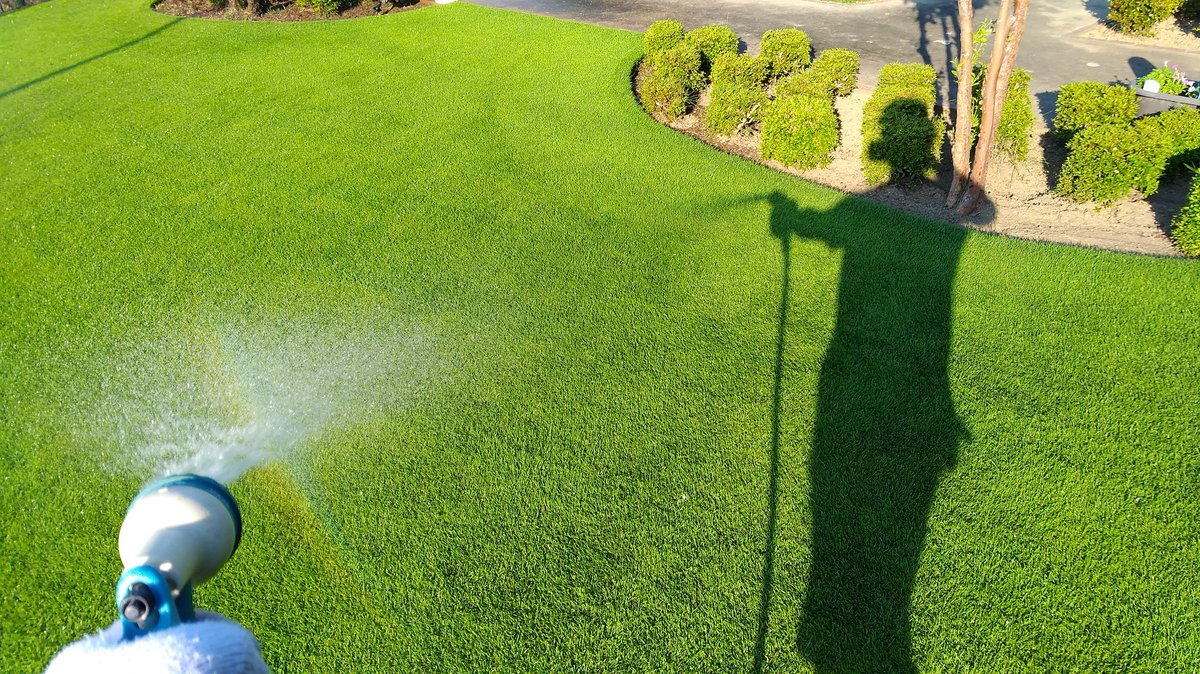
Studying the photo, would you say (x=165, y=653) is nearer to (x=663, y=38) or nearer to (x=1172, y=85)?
(x=1172, y=85)

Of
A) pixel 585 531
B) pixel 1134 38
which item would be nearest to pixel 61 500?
pixel 585 531

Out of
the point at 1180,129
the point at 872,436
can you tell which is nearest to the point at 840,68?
the point at 1180,129

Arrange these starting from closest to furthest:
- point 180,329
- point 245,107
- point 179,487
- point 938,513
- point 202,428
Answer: point 179,487
point 938,513
point 202,428
point 180,329
point 245,107

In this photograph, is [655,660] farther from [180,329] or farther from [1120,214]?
[1120,214]

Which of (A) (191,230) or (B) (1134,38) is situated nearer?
(A) (191,230)

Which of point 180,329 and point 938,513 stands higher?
point 180,329

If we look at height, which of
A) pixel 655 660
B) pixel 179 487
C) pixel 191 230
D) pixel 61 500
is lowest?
pixel 655 660

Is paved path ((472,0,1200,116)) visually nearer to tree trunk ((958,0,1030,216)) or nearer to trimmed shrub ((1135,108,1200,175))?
trimmed shrub ((1135,108,1200,175))

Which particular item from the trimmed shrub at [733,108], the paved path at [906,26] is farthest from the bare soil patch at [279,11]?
the trimmed shrub at [733,108]
